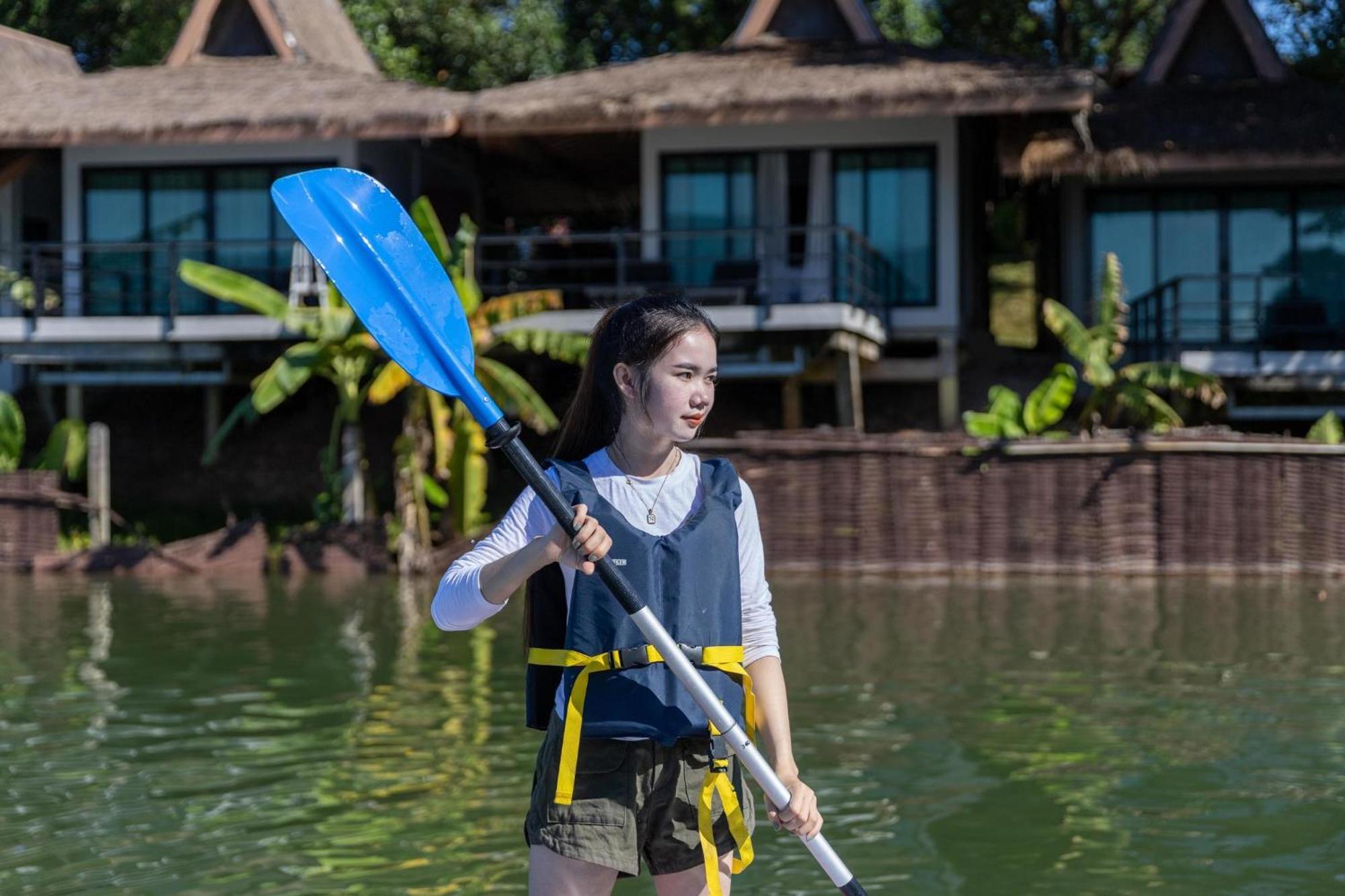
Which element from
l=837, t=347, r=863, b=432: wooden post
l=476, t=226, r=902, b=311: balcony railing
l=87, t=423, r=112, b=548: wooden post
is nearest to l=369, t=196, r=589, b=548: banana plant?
l=476, t=226, r=902, b=311: balcony railing

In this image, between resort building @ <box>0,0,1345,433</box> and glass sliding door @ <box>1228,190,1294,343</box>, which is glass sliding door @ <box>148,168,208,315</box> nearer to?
resort building @ <box>0,0,1345,433</box>

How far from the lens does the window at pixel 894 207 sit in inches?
785

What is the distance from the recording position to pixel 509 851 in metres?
5.88

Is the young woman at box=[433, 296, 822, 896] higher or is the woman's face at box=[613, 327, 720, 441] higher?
the woman's face at box=[613, 327, 720, 441]

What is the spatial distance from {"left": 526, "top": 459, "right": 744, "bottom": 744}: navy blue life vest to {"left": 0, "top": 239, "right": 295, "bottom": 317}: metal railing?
17874 mm

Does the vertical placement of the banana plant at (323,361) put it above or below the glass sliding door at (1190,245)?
below

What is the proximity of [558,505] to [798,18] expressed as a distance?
19793 millimetres

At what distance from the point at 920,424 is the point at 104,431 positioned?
31.4 feet

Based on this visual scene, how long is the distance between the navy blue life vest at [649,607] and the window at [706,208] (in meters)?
16.9

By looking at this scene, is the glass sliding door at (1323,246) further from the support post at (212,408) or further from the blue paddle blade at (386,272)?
the blue paddle blade at (386,272)

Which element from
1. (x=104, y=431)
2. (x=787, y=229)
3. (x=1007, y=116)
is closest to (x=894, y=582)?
(x=787, y=229)

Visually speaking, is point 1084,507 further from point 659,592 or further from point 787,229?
point 659,592

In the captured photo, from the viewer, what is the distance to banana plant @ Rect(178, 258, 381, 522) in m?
16.8

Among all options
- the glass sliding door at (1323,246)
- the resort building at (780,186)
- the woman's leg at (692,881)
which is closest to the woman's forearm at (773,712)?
the woman's leg at (692,881)
